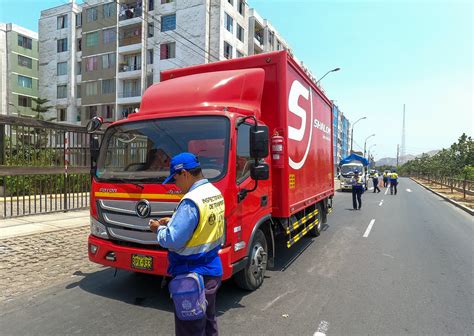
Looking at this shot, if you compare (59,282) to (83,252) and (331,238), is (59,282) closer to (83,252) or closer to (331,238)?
(83,252)

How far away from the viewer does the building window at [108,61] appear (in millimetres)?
39906

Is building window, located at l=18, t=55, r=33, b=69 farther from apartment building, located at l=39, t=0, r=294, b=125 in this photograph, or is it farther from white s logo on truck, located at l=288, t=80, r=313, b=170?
white s logo on truck, located at l=288, t=80, r=313, b=170

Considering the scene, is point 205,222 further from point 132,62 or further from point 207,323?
point 132,62

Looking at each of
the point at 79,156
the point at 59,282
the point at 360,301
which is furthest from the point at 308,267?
the point at 79,156

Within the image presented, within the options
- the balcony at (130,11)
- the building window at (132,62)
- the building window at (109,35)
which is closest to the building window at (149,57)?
the building window at (132,62)

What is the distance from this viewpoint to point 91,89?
135 feet

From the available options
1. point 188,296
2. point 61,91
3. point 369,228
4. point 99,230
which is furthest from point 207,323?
point 61,91

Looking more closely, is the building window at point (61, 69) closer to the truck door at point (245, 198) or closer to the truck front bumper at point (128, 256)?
the truck front bumper at point (128, 256)

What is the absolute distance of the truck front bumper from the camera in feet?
12.8

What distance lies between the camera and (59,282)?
17.1ft

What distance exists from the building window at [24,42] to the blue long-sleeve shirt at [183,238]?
61790mm

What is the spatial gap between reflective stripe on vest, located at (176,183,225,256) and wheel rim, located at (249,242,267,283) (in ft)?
7.10

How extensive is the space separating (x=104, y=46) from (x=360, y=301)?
42.6 meters

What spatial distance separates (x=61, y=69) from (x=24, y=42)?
14.5m
